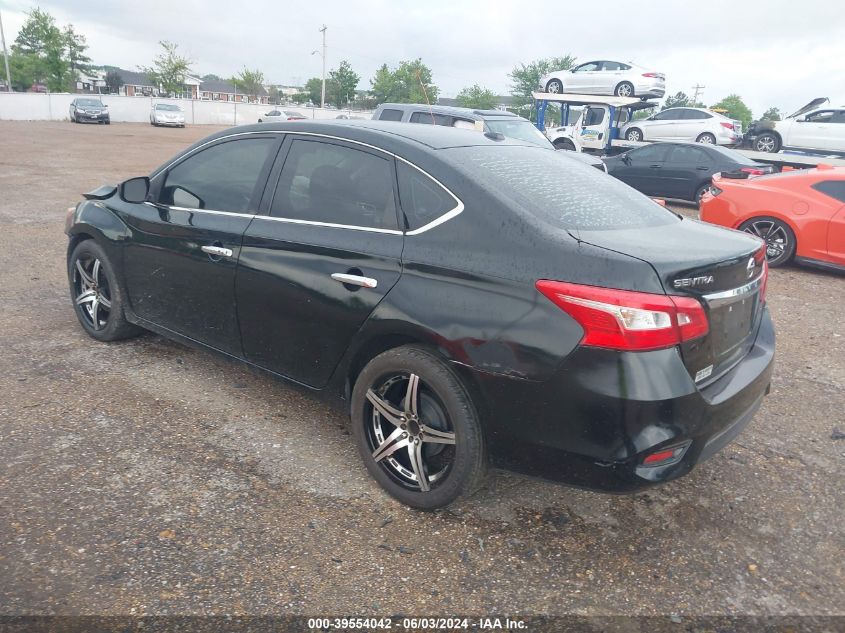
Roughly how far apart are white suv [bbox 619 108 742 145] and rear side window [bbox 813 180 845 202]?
13.6m

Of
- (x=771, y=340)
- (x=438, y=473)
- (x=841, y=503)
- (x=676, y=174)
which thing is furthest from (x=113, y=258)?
(x=676, y=174)

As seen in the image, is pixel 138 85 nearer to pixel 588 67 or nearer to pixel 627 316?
pixel 588 67

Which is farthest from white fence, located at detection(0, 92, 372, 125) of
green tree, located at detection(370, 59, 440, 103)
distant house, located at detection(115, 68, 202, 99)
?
distant house, located at detection(115, 68, 202, 99)

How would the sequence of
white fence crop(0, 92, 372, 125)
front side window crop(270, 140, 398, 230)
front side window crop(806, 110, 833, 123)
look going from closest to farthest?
front side window crop(270, 140, 398, 230) < front side window crop(806, 110, 833, 123) < white fence crop(0, 92, 372, 125)

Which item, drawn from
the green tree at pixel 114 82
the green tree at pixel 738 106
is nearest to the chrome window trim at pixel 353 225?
the green tree at pixel 114 82

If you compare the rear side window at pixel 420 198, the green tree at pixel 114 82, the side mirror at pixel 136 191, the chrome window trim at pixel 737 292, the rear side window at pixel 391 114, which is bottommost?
the chrome window trim at pixel 737 292

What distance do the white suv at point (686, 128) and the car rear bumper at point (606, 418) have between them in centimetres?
1976

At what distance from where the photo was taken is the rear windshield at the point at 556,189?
2699 mm

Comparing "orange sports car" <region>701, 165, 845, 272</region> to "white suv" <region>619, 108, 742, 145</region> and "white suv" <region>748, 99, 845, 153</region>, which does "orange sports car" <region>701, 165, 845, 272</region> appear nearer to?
"white suv" <region>748, 99, 845, 153</region>

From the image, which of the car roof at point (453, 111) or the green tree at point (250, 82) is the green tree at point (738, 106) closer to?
the green tree at point (250, 82)

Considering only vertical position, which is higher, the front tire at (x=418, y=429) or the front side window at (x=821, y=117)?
the front side window at (x=821, y=117)

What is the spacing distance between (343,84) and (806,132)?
60.2 metres

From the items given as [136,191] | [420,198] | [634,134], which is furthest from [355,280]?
[634,134]

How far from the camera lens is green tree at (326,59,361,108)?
71.6 meters
